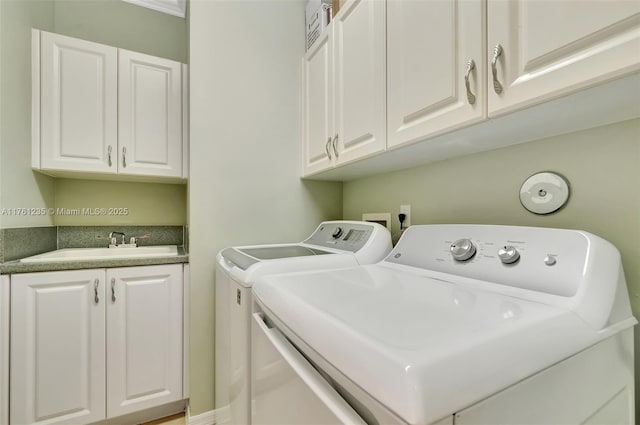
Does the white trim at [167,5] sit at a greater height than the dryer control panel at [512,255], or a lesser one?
greater

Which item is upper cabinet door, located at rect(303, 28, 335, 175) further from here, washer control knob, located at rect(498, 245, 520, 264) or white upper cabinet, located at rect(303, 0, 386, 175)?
washer control knob, located at rect(498, 245, 520, 264)

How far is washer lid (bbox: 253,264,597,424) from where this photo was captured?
347 millimetres

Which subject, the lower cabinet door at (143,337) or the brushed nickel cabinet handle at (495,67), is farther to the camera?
the lower cabinet door at (143,337)

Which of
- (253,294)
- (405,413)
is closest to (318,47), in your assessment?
(253,294)

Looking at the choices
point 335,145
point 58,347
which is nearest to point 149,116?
point 335,145

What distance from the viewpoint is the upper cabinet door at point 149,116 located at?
66.3 inches

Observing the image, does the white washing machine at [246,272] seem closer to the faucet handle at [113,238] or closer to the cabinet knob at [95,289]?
the cabinet knob at [95,289]

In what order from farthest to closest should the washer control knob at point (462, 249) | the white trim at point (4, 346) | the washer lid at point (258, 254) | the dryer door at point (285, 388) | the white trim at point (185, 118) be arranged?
the white trim at point (185, 118) < the white trim at point (4, 346) < the washer lid at point (258, 254) < the washer control knob at point (462, 249) < the dryer door at point (285, 388)

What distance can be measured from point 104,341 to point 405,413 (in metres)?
1.67

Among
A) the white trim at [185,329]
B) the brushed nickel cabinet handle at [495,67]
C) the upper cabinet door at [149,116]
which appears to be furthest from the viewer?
the upper cabinet door at [149,116]

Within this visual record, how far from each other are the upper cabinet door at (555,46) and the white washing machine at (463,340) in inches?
13.7

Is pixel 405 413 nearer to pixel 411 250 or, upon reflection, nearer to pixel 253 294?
pixel 253 294

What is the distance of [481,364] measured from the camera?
387 millimetres

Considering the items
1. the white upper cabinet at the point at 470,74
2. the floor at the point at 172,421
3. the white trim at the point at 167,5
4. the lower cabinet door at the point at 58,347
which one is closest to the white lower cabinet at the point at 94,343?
the lower cabinet door at the point at 58,347
